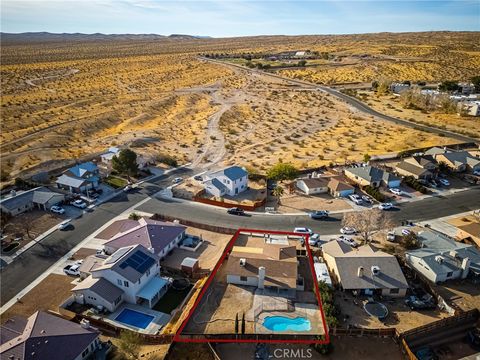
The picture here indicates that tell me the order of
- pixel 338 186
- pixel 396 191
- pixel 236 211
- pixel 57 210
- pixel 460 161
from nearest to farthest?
pixel 236 211
pixel 57 210
pixel 338 186
pixel 396 191
pixel 460 161

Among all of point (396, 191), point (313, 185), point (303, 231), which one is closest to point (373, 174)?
point (396, 191)

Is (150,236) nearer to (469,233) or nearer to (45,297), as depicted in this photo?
(45,297)

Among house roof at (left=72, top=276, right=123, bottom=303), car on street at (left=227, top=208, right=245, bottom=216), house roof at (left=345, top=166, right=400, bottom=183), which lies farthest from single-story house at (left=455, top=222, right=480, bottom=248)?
house roof at (left=72, top=276, right=123, bottom=303)

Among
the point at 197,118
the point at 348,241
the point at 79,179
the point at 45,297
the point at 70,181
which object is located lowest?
the point at 45,297

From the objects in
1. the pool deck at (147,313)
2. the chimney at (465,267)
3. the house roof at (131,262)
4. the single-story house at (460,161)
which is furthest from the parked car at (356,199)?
the pool deck at (147,313)

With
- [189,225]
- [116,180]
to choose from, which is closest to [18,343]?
[189,225]

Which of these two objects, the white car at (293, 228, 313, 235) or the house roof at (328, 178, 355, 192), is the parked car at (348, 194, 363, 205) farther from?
the white car at (293, 228, 313, 235)

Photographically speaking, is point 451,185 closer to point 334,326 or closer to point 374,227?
point 374,227

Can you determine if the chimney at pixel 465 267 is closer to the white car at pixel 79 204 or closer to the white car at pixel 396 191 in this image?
the white car at pixel 396 191
